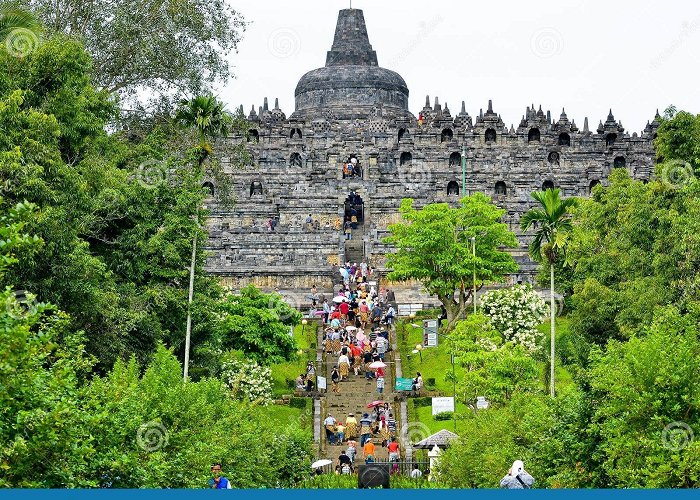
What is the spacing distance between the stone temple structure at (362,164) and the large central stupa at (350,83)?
0.31 ft

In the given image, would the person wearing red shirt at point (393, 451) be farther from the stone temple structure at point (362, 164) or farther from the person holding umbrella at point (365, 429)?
the stone temple structure at point (362, 164)

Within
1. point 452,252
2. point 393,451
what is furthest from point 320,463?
point 452,252

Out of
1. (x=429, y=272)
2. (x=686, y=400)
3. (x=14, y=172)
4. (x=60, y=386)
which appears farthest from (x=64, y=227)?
(x=429, y=272)

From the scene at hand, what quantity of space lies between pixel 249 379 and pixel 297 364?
22.3 ft

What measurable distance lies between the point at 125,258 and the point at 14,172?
10100 mm

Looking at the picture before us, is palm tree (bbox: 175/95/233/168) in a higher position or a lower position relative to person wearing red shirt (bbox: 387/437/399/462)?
higher

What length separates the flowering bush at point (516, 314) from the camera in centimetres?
5641

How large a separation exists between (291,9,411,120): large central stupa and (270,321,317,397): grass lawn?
43523mm

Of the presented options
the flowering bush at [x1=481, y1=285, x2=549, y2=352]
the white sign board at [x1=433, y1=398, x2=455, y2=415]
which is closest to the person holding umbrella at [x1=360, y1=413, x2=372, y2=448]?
the white sign board at [x1=433, y1=398, x2=455, y2=415]

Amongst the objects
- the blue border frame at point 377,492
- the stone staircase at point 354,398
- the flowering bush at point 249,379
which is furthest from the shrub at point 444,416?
the blue border frame at point 377,492

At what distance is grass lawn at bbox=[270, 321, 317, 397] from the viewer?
54153 mm

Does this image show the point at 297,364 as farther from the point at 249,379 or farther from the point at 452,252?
the point at 452,252

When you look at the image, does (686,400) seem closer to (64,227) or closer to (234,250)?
(64,227)

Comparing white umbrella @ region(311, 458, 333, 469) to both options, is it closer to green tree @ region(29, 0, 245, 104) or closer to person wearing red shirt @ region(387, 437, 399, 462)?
person wearing red shirt @ region(387, 437, 399, 462)
